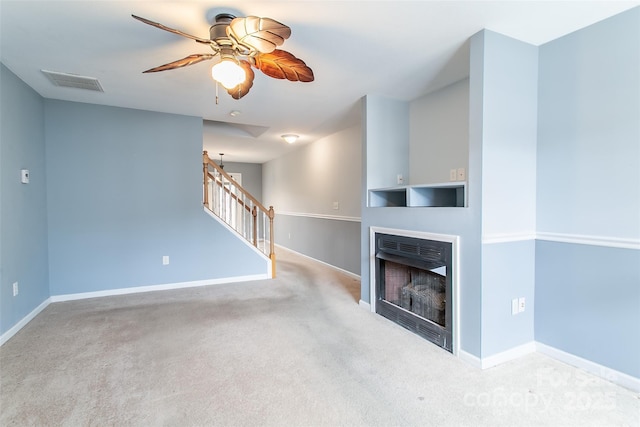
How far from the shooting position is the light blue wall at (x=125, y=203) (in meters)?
3.60

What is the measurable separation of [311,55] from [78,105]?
3017 mm

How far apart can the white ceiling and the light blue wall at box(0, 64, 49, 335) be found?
0.91 feet

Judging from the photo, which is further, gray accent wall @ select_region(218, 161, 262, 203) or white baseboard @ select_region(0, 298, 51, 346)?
gray accent wall @ select_region(218, 161, 262, 203)

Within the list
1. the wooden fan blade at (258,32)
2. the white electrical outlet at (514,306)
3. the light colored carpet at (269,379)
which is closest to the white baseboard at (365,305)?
the light colored carpet at (269,379)

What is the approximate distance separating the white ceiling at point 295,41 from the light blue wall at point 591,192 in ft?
0.72

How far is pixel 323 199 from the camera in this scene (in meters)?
5.58

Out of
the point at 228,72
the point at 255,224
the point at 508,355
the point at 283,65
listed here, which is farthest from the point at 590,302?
the point at 255,224

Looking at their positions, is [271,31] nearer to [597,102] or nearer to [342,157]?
[597,102]

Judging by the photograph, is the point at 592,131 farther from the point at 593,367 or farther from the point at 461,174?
the point at 593,367

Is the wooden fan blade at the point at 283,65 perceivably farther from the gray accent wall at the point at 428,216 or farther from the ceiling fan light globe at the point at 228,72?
the gray accent wall at the point at 428,216

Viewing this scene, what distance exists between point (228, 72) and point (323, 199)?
148 inches

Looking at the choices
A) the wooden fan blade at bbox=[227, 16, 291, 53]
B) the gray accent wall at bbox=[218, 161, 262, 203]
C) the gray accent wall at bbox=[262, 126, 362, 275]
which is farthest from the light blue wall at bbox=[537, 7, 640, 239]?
the gray accent wall at bbox=[218, 161, 262, 203]

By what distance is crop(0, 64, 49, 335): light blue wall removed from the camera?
102 inches

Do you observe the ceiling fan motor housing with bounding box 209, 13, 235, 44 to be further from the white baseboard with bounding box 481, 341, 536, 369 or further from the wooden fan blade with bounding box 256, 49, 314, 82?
the white baseboard with bounding box 481, 341, 536, 369
